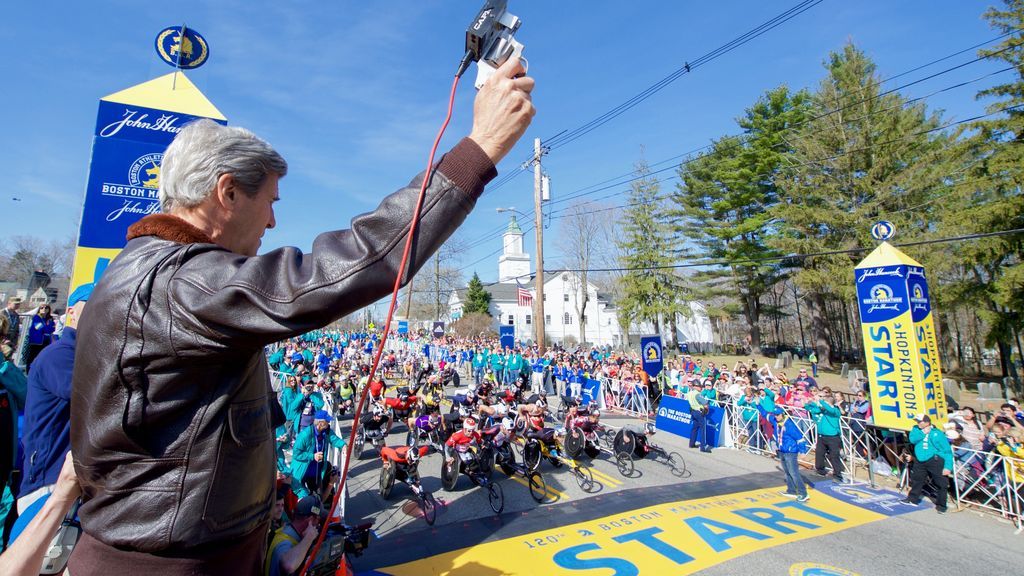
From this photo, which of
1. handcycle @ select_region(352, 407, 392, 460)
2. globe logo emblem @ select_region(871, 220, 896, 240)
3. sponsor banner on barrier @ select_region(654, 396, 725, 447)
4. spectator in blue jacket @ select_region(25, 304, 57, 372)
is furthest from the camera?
sponsor banner on barrier @ select_region(654, 396, 725, 447)

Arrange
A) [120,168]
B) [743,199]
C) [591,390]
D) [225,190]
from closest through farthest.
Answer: [225,190] < [120,168] < [591,390] < [743,199]

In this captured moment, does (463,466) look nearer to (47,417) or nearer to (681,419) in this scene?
(47,417)

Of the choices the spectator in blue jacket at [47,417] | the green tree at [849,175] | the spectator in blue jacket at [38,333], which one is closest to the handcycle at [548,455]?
the spectator in blue jacket at [47,417]

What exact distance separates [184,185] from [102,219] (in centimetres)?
588

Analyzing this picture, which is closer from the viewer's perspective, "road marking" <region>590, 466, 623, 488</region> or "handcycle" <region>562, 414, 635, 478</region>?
"road marking" <region>590, 466, 623, 488</region>

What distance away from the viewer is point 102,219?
18.1 feet

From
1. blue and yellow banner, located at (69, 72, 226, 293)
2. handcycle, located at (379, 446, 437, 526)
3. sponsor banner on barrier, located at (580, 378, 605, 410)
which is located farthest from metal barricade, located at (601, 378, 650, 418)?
blue and yellow banner, located at (69, 72, 226, 293)

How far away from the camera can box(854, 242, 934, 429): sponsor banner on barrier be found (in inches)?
394

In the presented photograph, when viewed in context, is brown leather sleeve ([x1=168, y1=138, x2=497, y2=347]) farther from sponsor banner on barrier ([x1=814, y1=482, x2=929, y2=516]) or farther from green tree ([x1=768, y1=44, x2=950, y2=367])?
green tree ([x1=768, y1=44, x2=950, y2=367])

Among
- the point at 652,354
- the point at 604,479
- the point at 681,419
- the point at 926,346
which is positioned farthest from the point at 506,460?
the point at 926,346

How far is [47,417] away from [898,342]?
13.8m

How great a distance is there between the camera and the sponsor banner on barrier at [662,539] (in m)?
6.37

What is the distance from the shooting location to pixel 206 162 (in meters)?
1.24

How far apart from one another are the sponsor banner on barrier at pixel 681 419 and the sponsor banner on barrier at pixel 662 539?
4287mm
